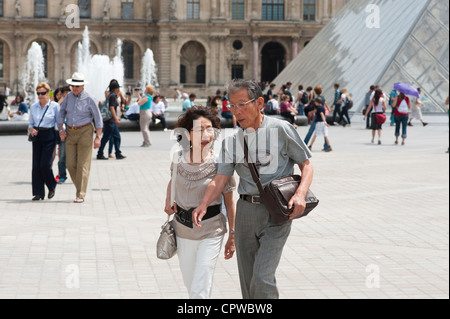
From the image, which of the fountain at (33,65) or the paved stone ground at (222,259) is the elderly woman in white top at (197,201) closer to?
the paved stone ground at (222,259)

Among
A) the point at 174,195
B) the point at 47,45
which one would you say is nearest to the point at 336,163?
the point at 174,195

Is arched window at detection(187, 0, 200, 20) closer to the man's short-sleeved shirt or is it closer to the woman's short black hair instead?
the woman's short black hair

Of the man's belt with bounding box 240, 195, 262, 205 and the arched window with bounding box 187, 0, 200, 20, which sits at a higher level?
the arched window with bounding box 187, 0, 200, 20

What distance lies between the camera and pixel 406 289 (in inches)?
232

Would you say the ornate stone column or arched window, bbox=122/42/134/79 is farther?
arched window, bbox=122/42/134/79

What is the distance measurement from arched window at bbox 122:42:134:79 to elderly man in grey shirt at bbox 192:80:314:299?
67.8 m

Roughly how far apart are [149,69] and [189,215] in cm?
6680

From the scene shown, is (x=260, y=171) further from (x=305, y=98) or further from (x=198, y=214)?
(x=305, y=98)

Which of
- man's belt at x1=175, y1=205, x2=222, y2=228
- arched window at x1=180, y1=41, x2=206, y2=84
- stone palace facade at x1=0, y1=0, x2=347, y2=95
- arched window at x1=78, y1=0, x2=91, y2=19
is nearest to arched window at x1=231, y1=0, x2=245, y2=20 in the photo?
stone palace facade at x1=0, y1=0, x2=347, y2=95

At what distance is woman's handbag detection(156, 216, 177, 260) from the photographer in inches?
181

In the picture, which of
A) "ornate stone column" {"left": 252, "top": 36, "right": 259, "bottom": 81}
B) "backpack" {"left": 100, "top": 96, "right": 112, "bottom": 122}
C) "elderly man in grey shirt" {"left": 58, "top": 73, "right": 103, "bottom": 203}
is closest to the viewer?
"elderly man in grey shirt" {"left": 58, "top": 73, "right": 103, "bottom": 203}

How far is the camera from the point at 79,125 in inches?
400

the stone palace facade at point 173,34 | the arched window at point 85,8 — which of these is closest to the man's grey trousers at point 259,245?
the stone palace facade at point 173,34

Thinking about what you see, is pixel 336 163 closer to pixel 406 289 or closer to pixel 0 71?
pixel 406 289
